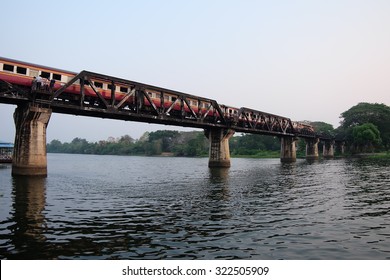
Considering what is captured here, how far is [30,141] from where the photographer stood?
108 feet

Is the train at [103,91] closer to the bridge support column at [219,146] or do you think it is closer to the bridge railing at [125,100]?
the bridge railing at [125,100]

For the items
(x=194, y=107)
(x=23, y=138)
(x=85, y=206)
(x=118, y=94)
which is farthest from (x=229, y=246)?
(x=194, y=107)

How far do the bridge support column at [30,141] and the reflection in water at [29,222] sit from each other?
A: 8.24m

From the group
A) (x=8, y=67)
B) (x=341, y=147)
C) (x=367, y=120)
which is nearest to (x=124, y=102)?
(x=8, y=67)

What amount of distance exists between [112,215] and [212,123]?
44226 millimetres

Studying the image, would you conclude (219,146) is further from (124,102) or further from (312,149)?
(312,149)

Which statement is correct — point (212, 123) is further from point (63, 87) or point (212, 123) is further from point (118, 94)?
point (63, 87)

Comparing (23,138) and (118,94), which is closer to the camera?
(23,138)

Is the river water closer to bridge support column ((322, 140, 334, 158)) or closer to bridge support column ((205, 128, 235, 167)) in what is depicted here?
bridge support column ((205, 128, 235, 167))

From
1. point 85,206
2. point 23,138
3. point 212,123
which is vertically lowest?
point 85,206

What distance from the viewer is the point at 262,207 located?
19.0 metres

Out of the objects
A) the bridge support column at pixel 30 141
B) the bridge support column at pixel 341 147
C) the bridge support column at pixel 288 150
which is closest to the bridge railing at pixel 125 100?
the bridge support column at pixel 30 141

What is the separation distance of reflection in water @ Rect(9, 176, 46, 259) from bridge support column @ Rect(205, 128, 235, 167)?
41.0 meters
